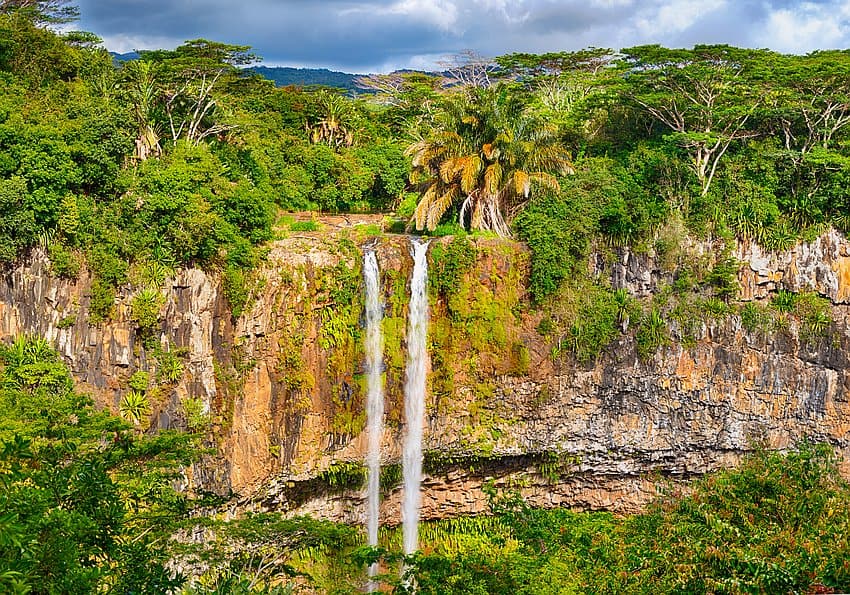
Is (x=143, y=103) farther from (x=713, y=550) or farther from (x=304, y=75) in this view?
(x=304, y=75)

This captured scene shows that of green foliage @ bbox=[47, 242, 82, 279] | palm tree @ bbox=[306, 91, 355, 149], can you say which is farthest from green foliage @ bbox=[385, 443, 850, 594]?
palm tree @ bbox=[306, 91, 355, 149]

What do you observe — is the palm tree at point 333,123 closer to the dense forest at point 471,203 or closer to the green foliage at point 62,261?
the dense forest at point 471,203

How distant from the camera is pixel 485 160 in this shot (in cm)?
1827

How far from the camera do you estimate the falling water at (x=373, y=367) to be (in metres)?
17.0

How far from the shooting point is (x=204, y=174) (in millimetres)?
16422

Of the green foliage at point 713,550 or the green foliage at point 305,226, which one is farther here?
the green foliage at point 305,226

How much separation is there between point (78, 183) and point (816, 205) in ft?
53.7

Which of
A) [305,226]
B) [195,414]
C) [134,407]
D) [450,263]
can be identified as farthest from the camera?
[305,226]

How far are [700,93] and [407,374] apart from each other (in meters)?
9.96

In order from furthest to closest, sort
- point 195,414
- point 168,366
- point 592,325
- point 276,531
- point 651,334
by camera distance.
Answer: point 651,334 → point 592,325 → point 195,414 → point 168,366 → point 276,531

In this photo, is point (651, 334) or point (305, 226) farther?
point (305, 226)

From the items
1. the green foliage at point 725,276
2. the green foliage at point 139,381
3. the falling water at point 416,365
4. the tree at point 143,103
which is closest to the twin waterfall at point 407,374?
the falling water at point 416,365

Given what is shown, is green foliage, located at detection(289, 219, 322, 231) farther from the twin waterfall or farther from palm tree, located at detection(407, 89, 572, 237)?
the twin waterfall

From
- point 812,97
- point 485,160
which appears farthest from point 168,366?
point 812,97
